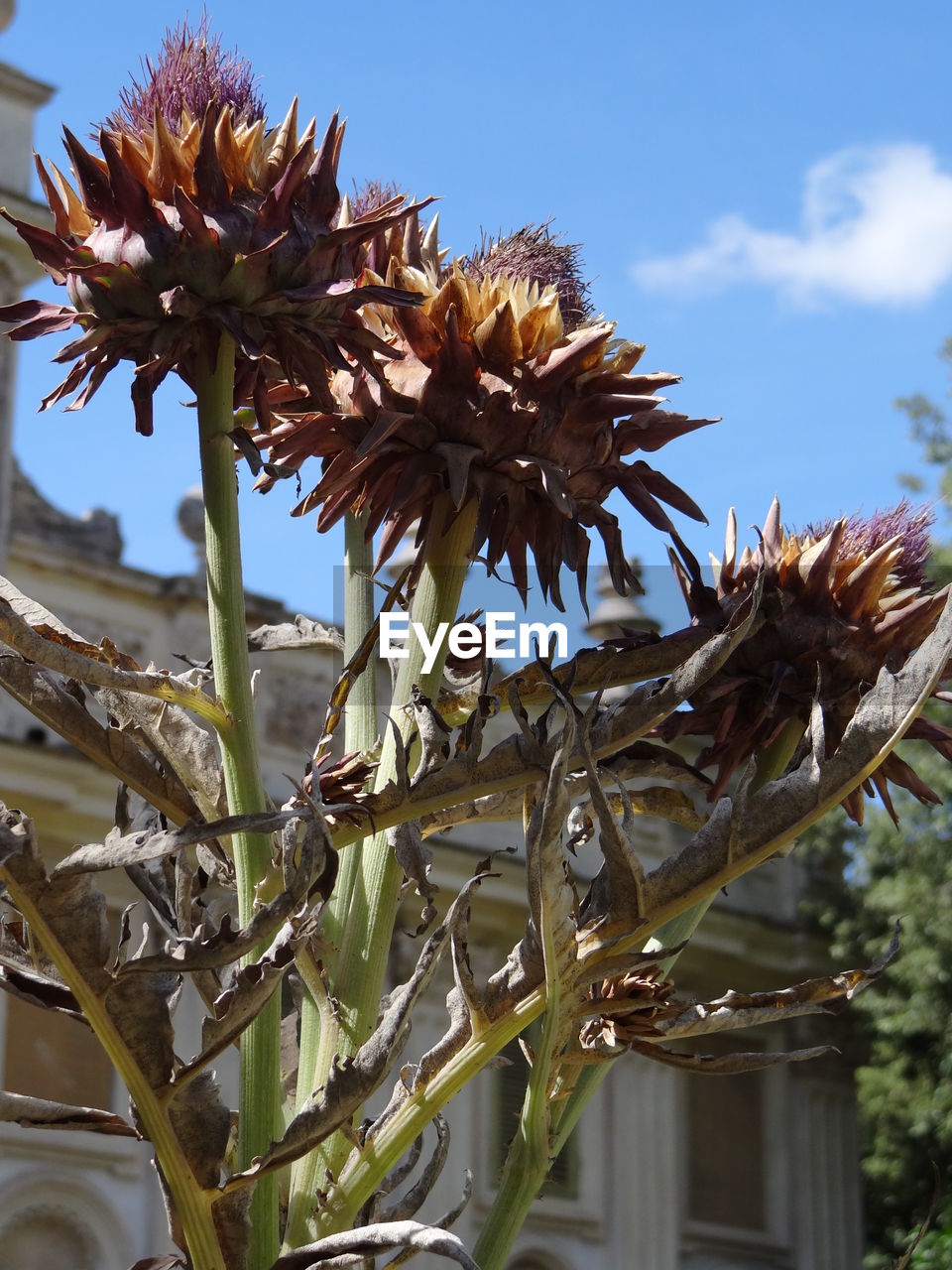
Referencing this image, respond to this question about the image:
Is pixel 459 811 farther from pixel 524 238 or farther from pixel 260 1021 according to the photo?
pixel 524 238

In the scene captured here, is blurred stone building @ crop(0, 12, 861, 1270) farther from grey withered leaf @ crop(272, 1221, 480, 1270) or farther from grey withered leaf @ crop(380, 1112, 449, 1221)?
grey withered leaf @ crop(272, 1221, 480, 1270)

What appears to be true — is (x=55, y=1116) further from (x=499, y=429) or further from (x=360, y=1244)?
(x=499, y=429)

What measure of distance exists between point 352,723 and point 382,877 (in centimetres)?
24

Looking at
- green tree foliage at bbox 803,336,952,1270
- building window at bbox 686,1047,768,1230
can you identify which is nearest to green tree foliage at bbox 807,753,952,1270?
green tree foliage at bbox 803,336,952,1270

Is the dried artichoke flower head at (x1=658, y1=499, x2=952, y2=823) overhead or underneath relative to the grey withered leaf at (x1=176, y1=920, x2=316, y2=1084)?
overhead

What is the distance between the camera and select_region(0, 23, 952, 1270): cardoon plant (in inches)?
70.2

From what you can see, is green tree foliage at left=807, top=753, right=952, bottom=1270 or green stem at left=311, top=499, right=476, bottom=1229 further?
green tree foliage at left=807, top=753, right=952, bottom=1270

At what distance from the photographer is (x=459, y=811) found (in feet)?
6.97

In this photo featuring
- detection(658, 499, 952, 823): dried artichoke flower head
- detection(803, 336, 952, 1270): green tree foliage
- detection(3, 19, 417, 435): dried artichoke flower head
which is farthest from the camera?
detection(803, 336, 952, 1270): green tree foliage

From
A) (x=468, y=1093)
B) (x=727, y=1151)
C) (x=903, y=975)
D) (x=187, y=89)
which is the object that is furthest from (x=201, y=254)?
(x=727, y=1151)

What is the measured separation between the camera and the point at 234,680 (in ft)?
6.52

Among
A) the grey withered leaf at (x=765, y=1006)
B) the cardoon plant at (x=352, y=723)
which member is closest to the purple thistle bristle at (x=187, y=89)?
the cardoon plant at (x=352, y=723)

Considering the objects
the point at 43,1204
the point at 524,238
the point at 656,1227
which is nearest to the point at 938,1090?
the point at 656,1227

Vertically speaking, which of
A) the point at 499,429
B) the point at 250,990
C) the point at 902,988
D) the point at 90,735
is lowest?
the point at 250,990
